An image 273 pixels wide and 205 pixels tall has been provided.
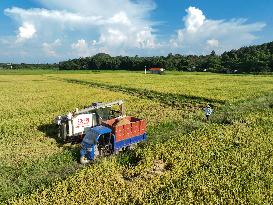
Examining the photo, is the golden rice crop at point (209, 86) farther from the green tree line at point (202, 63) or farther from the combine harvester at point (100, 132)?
the green tree line at point (202, 63)

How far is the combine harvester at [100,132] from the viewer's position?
15.8m

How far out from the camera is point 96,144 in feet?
51.6

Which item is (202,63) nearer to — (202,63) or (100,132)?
(202,63)

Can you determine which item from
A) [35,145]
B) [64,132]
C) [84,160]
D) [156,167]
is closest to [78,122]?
[64,132]

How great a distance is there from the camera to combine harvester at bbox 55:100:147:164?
621 inches

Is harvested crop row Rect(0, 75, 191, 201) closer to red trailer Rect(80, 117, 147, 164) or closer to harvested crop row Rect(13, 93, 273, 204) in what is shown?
red trailer Rect(80, 117, 147, 164)

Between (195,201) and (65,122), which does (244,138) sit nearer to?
(195,201)

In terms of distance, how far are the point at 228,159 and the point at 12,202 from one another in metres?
9.77

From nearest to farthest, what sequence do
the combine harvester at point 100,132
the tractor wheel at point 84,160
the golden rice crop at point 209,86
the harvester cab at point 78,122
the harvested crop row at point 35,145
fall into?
1. the harvested crop row at point 35,145
2. the tractor wheel at point 84,160
3. the combine harvester at point 100,132
4. the harvester cab at point 78,122
5. the golden rice crop at point 209,86

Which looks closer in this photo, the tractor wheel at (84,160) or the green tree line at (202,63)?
the tractor wheel at (84,160)

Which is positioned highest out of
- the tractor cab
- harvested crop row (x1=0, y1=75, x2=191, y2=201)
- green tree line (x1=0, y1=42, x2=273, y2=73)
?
green tree line (x1=0, y1=42, x2=273, y2=73)

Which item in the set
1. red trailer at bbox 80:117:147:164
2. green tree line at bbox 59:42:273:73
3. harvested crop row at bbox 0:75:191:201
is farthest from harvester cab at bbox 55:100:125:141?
green tree line at bbox 59:42:273:73

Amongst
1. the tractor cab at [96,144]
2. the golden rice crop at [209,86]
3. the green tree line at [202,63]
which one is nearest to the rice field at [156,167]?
the tractor cab at [96,144]

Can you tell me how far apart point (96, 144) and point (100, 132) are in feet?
2.11
